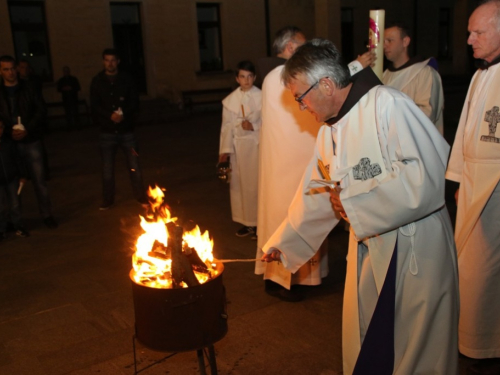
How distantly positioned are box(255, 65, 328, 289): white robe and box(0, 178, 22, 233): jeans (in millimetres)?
3651

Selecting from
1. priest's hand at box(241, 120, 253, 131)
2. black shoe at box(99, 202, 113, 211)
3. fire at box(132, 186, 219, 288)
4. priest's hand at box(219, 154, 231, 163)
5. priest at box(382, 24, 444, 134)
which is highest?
priest at box(382, 24, 444, 134)

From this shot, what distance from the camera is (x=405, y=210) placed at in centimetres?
253

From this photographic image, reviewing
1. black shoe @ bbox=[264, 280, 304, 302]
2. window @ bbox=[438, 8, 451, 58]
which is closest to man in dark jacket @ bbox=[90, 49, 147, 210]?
black shoe @ bbox=[264, 280, 304, 302]

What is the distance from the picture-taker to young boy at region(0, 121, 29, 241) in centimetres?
678

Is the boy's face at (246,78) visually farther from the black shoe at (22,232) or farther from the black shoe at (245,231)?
the black shoe at (22,232)

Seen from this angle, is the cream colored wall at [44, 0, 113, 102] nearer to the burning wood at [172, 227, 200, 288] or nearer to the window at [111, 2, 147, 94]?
the window at [111, 2, 147, 94]

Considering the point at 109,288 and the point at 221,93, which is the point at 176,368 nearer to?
the point at 109,288

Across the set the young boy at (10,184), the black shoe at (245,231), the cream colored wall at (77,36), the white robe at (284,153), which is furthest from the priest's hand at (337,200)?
the cream colored wall at (77,36)

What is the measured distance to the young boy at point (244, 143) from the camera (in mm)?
6691

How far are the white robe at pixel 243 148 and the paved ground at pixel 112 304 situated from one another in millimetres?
357

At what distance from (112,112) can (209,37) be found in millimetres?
15370

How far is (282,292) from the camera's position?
4.79m

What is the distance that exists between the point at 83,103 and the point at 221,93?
5.74 meters

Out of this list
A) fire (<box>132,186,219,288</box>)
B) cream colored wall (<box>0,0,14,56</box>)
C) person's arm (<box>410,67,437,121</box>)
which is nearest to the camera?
fire (<box>132,186,219,288</box>)
